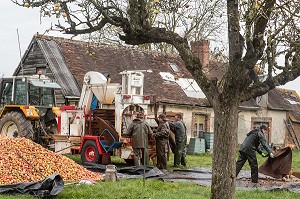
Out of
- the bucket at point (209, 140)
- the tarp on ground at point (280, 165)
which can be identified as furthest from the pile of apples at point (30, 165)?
the bucket at point (209, 140)

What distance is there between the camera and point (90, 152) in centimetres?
1936

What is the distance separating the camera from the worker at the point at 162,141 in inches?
747

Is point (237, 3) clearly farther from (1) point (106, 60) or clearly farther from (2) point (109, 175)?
(1) point (106, 60)

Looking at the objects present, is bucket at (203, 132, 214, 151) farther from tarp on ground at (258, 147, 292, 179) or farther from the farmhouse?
tarp on ground at (258, 147, 292, 179)

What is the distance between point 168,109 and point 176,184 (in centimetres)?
1494

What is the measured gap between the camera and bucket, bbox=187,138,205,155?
29147 millimetres

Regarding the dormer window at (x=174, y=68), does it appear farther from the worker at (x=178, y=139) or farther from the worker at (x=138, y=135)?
the worker at (x=138, y=135)

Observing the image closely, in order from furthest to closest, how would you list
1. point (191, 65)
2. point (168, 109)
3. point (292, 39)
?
1. point (168, 109)
2. point (191, 65)
3. point (292, 39)

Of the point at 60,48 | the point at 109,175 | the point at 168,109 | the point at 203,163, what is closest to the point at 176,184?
the point at 109,175

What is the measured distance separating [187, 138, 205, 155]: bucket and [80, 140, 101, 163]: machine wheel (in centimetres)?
1054

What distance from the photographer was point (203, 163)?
2295 cm

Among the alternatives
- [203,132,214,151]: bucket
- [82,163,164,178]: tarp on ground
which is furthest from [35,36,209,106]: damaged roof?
[82,163,164,178]: tarp on ground

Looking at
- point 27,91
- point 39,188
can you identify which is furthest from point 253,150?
point 27,91

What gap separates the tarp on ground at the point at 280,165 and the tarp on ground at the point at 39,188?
6.90m
